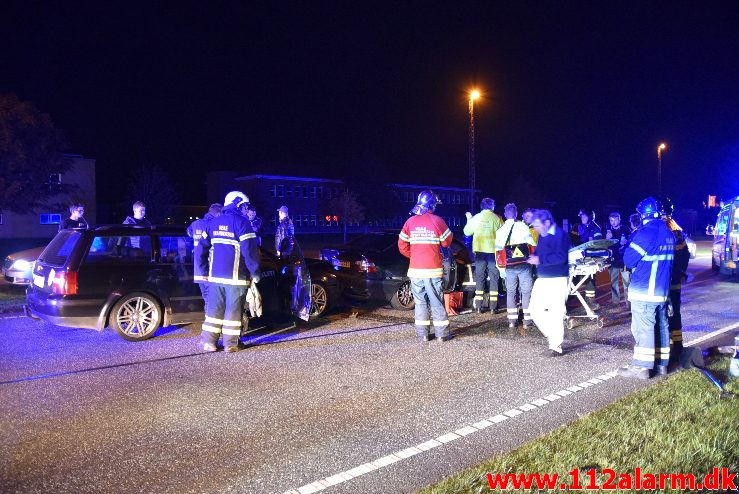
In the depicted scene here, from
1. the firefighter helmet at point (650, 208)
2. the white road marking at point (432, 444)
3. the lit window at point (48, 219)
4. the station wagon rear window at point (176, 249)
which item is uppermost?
the lit window at point (48, 219)

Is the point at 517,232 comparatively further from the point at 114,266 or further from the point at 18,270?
the point at 18,270

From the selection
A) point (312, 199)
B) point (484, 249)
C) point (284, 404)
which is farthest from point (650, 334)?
point (312, 199)

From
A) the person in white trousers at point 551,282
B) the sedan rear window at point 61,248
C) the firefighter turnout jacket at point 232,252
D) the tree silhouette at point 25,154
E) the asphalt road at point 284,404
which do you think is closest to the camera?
the asphalt road at point 284,404

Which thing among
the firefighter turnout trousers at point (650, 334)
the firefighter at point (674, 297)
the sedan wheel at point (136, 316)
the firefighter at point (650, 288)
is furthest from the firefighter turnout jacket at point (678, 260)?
the sedan wheel at point (136, 316)

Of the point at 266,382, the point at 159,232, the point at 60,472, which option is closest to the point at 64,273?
the point at 159,232

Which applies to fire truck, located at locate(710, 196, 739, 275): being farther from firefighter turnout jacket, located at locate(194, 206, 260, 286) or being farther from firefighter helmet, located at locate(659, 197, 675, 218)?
firefighter turnout jacket, located at locate(194, 206, 260, 286)

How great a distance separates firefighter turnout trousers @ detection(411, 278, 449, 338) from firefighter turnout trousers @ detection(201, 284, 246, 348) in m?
2.30

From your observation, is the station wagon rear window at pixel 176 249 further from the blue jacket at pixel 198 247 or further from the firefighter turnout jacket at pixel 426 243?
the firefighter turnout jacket at pixel 426 243

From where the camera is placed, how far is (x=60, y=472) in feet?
12.9

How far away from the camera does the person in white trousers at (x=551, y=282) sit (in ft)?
23.3

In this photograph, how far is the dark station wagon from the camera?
7637 mm

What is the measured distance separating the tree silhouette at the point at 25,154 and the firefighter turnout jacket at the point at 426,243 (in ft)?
110

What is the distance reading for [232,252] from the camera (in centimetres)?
730

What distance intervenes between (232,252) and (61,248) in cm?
253
